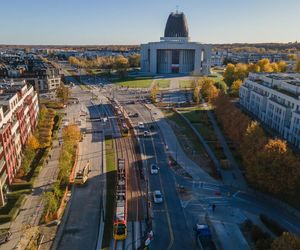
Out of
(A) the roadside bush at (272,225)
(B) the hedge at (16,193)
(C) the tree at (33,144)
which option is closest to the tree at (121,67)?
(C) the tree at (33,144)

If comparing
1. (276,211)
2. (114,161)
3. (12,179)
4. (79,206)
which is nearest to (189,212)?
(276,211)

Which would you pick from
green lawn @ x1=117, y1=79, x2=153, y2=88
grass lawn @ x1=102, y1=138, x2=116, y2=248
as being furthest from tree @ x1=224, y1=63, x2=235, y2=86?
grass lawn @ x1=102, y1=138, x2=116, y2=248

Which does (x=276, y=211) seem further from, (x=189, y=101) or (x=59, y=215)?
(x=189, y=101)

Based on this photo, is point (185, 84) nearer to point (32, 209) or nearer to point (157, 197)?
point (157, 197)

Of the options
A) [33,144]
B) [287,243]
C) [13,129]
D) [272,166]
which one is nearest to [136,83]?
[33,144]

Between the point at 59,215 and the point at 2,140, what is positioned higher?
the point at 2,140

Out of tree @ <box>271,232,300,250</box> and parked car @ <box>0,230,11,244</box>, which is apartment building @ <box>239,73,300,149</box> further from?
parked car @ <box>0,230,11,244</box>
